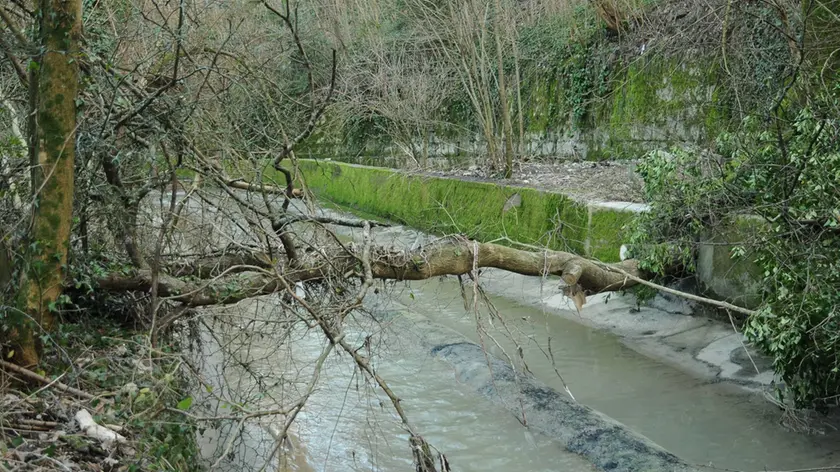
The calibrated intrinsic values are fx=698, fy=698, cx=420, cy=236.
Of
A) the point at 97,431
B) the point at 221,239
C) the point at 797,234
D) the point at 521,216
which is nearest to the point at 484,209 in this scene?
the point at 521,216

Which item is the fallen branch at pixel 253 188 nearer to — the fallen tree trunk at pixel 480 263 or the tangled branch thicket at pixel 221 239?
the tangled branch thicket at pixel 221 239

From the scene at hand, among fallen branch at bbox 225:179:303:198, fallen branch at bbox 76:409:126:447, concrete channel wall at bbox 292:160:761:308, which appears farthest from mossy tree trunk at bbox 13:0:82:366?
concrete channel wall at bbox 292:160:761:308

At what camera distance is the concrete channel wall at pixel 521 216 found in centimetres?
688

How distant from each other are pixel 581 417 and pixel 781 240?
2.05m

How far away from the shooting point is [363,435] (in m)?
5.66

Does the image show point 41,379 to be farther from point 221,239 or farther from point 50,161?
point 221,239

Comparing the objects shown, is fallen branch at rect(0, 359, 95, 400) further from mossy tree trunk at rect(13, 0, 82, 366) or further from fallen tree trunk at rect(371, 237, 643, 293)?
fallen tree trunk at rect(371, 237, 643, 293)

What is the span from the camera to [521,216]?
10914 millimetres

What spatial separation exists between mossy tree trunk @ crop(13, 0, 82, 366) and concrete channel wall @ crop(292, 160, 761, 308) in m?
1.99

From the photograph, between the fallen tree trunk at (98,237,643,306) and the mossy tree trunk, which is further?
the fallen tree trunk at (98,237,643,306)

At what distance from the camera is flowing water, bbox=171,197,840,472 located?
4.98m

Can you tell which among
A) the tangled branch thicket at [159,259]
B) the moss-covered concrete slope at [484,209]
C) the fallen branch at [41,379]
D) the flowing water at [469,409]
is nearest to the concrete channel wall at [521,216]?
the moss-covered concrete slope at [484,209]

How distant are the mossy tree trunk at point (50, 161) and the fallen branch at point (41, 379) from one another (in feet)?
0.33

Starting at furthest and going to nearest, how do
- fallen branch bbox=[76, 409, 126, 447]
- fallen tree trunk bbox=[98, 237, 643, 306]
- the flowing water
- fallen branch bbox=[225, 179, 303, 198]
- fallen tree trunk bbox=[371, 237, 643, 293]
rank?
1. fallen tree trunk bbox=[371, 237, 643, 293]
2. the flowing water
3. fallen branch bbox=[225, 179, 303, 198]
4. fallen tree trunk bbox=[98, 237, 643, 306]
5. fallen branch bbox=[76, 409, 126, 447]
